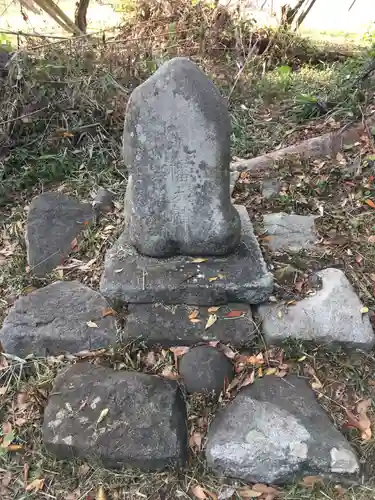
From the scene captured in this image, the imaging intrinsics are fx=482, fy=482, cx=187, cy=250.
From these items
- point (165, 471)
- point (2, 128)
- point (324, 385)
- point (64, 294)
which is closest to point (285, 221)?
point (324, 385)

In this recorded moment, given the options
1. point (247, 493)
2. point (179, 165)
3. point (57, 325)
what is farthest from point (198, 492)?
point (179, 165)

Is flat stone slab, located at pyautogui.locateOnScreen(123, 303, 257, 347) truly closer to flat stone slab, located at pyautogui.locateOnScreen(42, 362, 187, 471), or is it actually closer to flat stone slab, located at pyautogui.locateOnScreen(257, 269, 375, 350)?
flat stone slab, located at pyautogui.locateOnScreen(257, 269, 375, 350)

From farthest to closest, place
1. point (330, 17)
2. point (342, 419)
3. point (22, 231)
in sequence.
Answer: point (330, 17) → point (22, 231) → point (342, 419)

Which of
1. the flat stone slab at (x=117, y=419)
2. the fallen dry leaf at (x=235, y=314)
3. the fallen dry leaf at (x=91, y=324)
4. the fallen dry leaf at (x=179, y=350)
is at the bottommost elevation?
the flat stone slab at (x=117, y=419)

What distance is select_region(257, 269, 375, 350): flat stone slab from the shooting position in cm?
283

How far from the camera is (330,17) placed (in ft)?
25.5

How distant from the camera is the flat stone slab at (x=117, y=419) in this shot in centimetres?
242

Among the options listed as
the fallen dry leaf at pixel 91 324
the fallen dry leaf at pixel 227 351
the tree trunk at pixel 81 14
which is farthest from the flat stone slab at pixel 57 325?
the tree trunk at pixel 81 14

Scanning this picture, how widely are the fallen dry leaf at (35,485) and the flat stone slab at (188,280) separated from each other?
41.7 inches

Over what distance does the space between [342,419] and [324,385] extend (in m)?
0.21

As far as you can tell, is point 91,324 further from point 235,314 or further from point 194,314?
point 235,314

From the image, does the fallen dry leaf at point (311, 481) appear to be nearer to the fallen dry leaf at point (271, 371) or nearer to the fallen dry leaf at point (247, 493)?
the fallen dry leaf at point (247, 493)

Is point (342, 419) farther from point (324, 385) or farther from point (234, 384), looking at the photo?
point (234, 384)

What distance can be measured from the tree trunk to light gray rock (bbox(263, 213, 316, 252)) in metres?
4.55
